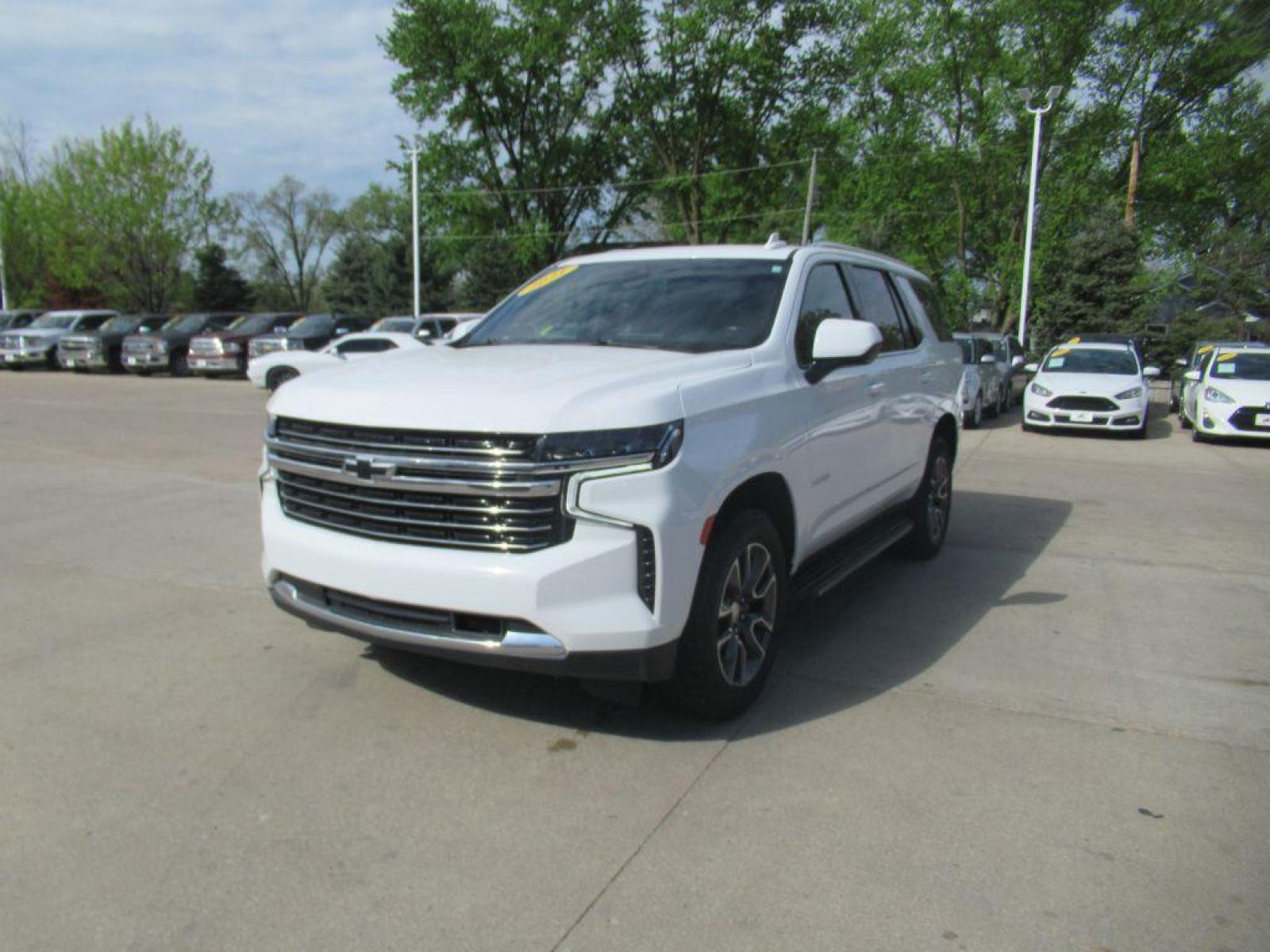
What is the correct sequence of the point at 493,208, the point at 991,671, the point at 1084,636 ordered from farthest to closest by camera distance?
the point at 493,208 < the point at 1084,636 < the point at 991,671

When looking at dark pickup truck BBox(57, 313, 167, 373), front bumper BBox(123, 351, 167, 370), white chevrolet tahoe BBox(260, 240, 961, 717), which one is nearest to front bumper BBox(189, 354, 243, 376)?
front bumper BBox(123, 351, 167, 370)

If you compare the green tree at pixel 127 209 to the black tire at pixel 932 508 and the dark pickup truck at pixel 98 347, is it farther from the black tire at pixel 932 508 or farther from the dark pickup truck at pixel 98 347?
the black tire at pixel 932 508

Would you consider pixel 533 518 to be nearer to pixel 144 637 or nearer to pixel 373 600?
pixel 373 600

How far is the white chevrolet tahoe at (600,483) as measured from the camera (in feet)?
11.5

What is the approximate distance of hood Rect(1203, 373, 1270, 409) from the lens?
15.2 metres

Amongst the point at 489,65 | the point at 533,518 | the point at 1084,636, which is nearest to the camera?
the point at 533,518

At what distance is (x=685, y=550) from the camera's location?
3615mm

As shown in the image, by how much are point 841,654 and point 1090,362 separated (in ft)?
48.3

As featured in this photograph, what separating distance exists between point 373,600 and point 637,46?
41453 millimetres

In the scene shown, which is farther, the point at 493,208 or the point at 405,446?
the point at 493,208

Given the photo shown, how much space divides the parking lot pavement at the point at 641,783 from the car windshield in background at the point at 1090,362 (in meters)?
11.8

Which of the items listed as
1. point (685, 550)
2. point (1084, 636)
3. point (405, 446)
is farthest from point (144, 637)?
point (1084, 636)

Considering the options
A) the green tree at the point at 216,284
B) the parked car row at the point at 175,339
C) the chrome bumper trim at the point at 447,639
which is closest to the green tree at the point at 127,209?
the green tree at the point at 216,284

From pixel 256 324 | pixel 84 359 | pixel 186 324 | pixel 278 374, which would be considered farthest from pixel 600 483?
pixel 186 324
